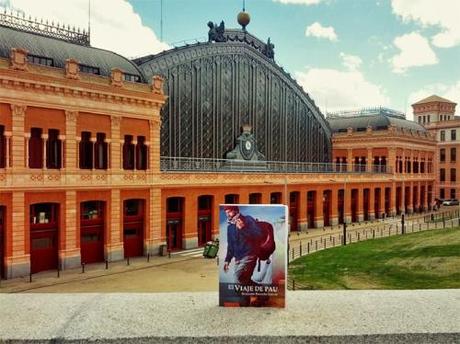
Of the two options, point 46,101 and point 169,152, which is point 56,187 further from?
point 169,152

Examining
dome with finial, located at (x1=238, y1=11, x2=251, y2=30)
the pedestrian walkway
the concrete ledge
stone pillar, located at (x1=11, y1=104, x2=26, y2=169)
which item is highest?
dome with finial, located at (x1=238, y1=11, x2=251, y2=30)

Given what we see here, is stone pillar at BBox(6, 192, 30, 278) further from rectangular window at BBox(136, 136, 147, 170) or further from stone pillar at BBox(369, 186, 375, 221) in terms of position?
stone pillar at BBox(369, 186, 375, 221)

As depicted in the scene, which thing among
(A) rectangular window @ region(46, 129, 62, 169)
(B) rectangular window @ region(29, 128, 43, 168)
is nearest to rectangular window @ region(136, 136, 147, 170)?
(A) rectangular window @ region(46, 129, 62, 169)

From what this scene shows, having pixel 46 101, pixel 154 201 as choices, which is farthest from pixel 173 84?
pixel 46 101

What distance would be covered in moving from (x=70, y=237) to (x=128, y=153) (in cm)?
999

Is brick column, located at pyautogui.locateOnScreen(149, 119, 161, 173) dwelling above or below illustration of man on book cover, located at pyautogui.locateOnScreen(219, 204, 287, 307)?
above

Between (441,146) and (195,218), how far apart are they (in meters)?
86.0

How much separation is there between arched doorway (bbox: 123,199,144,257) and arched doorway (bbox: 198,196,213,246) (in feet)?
26.4

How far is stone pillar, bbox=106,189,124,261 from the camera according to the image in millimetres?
40938

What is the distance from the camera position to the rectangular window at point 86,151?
131ft

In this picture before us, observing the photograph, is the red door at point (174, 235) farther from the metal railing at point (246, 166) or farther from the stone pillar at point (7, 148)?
the stone pillar at point (7, 148)

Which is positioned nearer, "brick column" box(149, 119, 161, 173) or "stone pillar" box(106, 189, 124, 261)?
"stone pillar" box(106, 189, 124, 261)

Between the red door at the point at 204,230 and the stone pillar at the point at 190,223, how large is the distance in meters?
1.18

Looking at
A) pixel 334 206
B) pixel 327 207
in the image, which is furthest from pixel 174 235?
pixel 334 206
